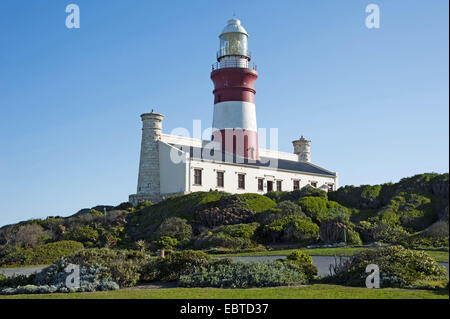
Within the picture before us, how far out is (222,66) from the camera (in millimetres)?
45719

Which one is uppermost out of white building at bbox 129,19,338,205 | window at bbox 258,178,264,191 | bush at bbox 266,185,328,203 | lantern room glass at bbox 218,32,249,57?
lantern room glass at bbox 218,32,249,57

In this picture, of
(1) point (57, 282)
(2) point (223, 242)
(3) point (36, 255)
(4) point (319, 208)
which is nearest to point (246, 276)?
(1) point (57, 282)

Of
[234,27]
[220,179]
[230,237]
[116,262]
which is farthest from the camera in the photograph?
[234,27]

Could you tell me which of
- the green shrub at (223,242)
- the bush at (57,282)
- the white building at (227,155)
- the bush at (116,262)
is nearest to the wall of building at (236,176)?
the white building at (227,155)

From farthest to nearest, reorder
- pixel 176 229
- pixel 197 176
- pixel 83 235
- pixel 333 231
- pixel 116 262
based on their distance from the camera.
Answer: pixel 197 176, pixel 83 235, pixel 176 229, pixel 333 231, pixel 116 262

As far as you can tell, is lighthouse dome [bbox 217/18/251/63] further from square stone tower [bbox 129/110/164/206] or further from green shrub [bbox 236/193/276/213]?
green shrub [bbox 236/193/276/213]

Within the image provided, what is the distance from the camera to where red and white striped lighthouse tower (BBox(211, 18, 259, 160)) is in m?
44.8

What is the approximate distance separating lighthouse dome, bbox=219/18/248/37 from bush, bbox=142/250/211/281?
33.5 metres

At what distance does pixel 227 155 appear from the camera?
43250 mm

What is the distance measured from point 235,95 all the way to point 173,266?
3155 cm

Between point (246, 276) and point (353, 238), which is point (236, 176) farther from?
point (246, 276)

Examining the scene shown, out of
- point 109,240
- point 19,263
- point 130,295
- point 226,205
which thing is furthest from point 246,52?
point 130,295

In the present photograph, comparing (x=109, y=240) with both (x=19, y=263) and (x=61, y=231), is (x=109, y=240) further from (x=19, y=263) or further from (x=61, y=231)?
(x=19, y=263)

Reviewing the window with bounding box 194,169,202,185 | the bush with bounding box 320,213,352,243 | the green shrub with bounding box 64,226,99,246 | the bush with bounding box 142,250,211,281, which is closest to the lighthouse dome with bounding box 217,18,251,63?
the window with bounding box 194,169,202,185
